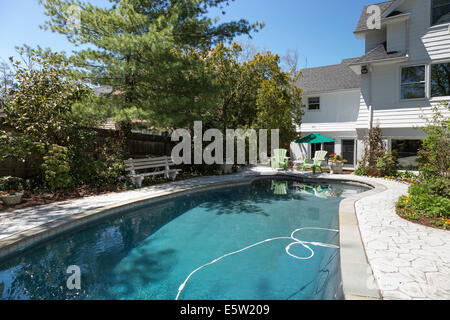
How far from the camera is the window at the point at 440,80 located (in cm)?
1080

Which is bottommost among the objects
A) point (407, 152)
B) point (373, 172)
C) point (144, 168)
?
point (373, 172)

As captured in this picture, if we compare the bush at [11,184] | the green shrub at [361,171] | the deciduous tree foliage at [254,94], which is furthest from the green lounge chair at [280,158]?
the bush at [11,184]

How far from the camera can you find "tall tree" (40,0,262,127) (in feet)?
25.0

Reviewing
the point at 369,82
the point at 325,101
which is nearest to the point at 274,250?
the point at 369,82

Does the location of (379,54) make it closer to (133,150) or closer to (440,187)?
(440,187)

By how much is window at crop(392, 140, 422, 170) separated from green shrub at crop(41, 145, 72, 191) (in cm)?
1359

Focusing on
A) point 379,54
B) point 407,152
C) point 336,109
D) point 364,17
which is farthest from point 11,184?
point 364,17

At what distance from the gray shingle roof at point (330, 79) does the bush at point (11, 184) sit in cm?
1604

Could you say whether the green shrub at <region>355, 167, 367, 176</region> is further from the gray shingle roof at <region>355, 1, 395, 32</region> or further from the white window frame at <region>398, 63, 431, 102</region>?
the gray shingle roof at <region>355, 1, 395, 32</region>

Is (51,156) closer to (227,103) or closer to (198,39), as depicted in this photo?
(198,39)

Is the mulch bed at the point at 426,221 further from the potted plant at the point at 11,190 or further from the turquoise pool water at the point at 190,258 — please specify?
the potted plant at the point at 11,190

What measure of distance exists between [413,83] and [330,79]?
6.19m

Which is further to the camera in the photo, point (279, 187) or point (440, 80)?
point (440, 80)

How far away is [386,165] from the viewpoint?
1099 centimetres
